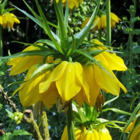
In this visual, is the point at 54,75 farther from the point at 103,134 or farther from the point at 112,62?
the point at 103,134

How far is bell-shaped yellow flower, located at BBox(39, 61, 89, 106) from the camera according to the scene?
29.7 inches

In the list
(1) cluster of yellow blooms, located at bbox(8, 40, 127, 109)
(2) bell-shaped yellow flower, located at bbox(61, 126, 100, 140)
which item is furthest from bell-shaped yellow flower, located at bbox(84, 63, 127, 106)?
(2) bell-shaped yellow flower, located at bbox(61, 126, 100, 140)

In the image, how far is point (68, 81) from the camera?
779 millimetres

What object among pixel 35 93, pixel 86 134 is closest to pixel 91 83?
pixel 35 93

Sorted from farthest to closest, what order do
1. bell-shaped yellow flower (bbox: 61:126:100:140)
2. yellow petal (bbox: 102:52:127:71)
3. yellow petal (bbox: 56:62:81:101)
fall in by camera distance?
1. bell-shaped yellow flower (bbox: 61:126:100:140)
2. yellow petal (bbox: 102:52:127:71)
3. yellow petal (bbox: 56:62:81:101)

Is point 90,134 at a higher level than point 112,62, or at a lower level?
lower

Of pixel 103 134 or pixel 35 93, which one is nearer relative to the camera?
pixel 35 93

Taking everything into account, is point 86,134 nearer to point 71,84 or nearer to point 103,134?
point 103,134

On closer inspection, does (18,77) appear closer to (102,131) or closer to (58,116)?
(58,116)

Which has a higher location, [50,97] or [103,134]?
[50,97]

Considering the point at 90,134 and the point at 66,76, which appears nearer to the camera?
the point at 66,76

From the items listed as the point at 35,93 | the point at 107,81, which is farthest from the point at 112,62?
the point at 35,93

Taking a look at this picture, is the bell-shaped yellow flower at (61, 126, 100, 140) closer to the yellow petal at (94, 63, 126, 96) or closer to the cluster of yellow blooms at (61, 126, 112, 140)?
the cluster of yellow blooms at (61, 126, 112, 140)

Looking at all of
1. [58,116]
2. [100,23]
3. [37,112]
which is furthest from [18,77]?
[37,112]
